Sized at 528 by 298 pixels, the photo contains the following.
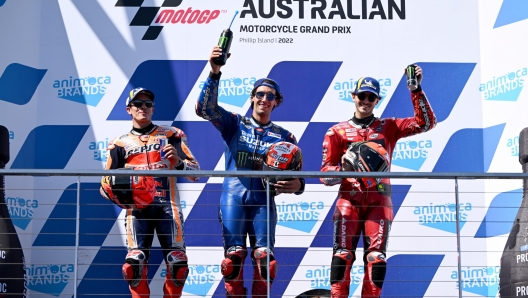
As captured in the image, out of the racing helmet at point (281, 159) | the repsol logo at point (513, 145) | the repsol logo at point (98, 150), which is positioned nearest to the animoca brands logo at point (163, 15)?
the repsol logo at point (98, 150)

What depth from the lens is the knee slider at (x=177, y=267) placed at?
474cm

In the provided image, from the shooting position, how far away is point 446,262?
603 centimetres

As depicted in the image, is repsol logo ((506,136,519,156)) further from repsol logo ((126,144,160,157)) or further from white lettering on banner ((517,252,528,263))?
repsol logo ((126,144,160,157))

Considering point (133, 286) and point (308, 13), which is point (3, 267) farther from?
point (308, 13)

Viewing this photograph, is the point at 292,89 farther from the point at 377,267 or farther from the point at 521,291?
the point at 521,291

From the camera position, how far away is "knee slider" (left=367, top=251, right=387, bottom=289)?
4664mm

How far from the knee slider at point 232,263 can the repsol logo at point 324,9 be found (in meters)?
2.02

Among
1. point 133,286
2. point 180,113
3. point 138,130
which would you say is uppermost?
point 180,113

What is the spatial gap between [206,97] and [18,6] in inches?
77.0

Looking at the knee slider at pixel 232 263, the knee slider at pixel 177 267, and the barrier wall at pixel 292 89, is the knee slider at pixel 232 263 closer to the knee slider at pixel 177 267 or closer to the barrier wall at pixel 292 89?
the knee slider at pixel 177 267

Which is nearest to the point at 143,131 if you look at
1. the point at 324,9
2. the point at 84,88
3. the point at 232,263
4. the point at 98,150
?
the point at 232,263

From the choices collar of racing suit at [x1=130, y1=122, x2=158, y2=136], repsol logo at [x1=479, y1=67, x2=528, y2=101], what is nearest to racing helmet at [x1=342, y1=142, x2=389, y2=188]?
collar of racing suit at [x1=130, y1=122, x2=158, y2=136]

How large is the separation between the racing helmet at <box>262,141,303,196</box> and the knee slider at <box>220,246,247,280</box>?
332 millimetres

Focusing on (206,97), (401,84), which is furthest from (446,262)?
(206,97)
